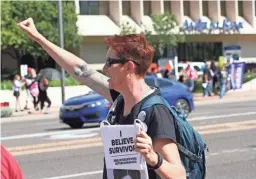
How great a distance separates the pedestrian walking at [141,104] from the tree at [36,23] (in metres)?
46.3

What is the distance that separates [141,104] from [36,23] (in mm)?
48812

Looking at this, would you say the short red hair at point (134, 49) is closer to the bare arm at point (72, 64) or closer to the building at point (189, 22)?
the bare arm at point (72, 64)

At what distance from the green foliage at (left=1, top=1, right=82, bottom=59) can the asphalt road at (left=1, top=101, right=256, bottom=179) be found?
1248 inches

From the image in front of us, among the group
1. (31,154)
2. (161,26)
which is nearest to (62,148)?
(31,154)

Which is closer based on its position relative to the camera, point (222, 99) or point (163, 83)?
point (163, 83)

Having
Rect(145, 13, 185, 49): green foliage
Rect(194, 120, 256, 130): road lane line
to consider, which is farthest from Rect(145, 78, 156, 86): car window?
Rect(145, 13, 185, 49): green foliage

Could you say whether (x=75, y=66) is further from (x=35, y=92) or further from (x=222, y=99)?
(x=222, y=99)

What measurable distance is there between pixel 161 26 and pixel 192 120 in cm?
3984

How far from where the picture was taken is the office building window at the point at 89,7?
62.4m

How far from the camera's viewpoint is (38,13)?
5112 cm

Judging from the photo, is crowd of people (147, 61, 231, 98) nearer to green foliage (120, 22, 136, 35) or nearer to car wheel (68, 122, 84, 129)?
car wheel (68, 122, 84, 129)

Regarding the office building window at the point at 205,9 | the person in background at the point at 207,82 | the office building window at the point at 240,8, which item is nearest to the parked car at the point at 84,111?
the person in background at the point at 207,82

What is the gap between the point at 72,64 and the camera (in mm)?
4637

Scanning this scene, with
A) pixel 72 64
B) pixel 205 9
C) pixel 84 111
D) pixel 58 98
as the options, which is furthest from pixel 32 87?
pixel 205 9
